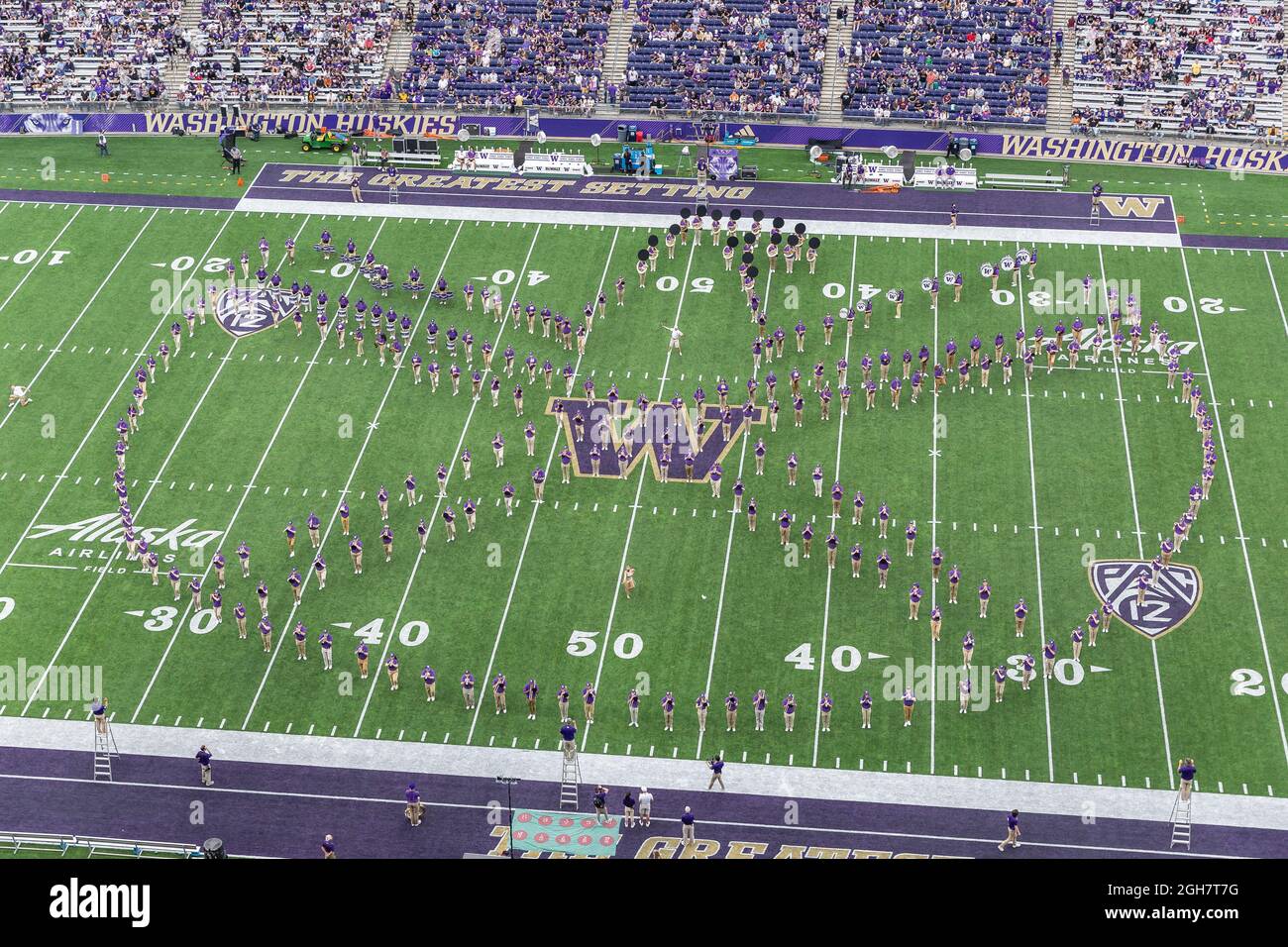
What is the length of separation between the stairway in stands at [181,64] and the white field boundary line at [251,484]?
16529mm

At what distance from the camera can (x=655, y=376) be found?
187 feet

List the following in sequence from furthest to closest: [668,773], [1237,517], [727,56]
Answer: [727,56], [1237,517], [668,773]

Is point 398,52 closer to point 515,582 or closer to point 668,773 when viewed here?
point 515,582

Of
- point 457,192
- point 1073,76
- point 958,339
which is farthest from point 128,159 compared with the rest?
point 1073,76

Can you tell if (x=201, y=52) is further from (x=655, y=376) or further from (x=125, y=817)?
(x=125, y=817)

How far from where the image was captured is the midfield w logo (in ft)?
173

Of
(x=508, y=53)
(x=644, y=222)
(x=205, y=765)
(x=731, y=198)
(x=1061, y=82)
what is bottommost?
(x=205, y=765)

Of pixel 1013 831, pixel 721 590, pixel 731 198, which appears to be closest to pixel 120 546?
pixel 721 590

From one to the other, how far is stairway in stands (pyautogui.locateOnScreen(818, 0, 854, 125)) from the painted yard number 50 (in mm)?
37028

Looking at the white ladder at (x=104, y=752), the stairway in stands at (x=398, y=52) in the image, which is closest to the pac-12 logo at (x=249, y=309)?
the stairway in stands at (x=398, y=52)

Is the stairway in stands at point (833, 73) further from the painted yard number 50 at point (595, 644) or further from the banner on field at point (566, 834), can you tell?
the banner on field at point (566, 834)

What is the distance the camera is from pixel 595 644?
45406 millimetres

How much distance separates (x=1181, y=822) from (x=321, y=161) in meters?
49.0

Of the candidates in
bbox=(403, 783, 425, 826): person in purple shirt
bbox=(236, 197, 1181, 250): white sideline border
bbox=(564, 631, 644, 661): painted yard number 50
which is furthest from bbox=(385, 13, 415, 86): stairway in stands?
bbox=(403, 783, 425, 826): person in purple shirt
